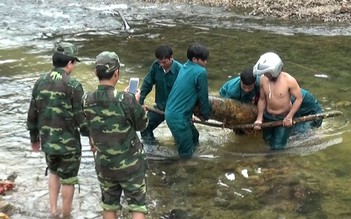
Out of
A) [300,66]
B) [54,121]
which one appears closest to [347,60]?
[300,66]

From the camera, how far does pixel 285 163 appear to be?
7395 millimetres

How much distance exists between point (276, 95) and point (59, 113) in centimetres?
329

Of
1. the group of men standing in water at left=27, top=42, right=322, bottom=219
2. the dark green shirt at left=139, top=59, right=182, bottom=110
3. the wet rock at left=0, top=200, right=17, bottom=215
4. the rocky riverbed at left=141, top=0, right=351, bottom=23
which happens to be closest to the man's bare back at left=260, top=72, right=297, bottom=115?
the group of men standing in water at left=27, top=42, right=322, bottom=219

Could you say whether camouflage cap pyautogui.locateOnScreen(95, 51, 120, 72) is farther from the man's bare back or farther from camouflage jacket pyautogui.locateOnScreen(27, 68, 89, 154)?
the man's bare back

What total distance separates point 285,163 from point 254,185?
859 millimetres

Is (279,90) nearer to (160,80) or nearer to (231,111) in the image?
(231,111)

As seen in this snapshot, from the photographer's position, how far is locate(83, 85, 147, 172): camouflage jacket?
4.70 metres

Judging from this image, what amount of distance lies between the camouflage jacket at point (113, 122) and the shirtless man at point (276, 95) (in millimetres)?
2951

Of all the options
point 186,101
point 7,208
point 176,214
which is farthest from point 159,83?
point 7,208

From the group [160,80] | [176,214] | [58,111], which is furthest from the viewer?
[160,80]

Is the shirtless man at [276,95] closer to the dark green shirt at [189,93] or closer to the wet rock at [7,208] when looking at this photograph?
the dark green shirt at [189,93]

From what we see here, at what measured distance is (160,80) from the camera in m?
7.54

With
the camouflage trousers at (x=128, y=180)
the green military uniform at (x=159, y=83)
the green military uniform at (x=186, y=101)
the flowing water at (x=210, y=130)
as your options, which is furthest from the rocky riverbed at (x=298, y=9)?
the camouflage trousers at (x=128, y=180)

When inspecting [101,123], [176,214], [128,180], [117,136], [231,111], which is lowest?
[176,214]
